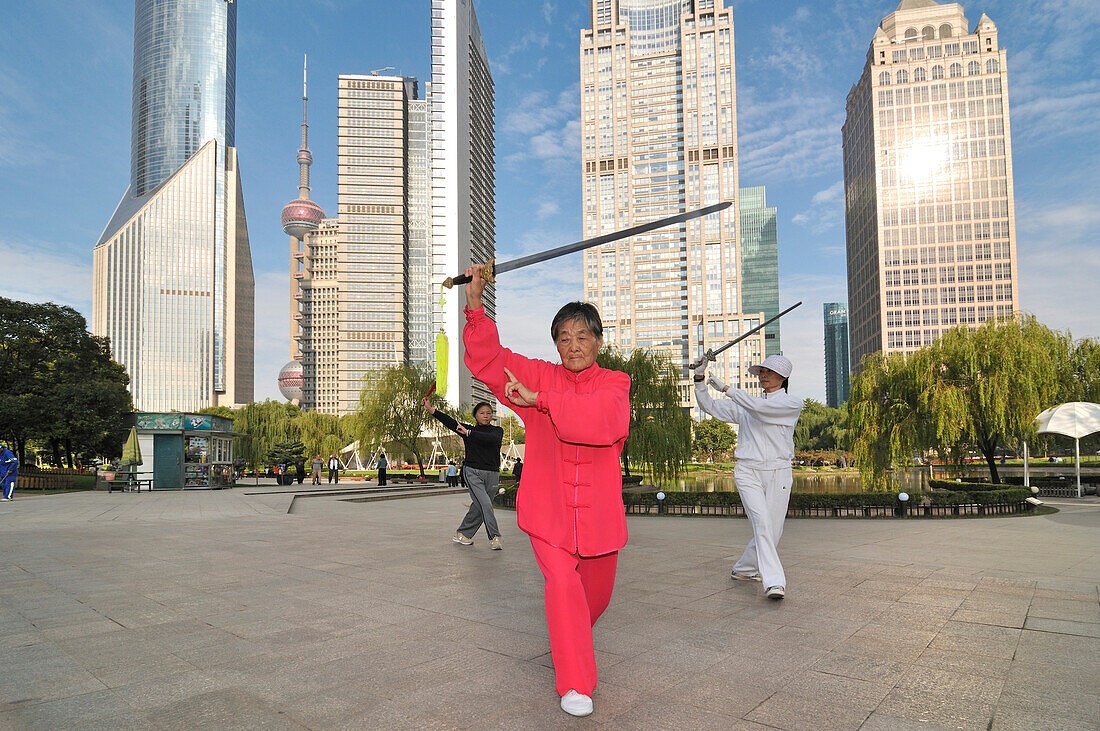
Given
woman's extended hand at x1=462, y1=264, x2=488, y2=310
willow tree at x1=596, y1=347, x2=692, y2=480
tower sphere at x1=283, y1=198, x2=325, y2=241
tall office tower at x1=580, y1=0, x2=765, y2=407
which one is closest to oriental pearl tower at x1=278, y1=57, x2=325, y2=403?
tower sphere at x1=283, y1=198, x2=325, y2=241

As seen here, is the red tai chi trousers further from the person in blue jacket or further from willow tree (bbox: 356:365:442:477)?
willow tree (bbox: 356:365:442:477)

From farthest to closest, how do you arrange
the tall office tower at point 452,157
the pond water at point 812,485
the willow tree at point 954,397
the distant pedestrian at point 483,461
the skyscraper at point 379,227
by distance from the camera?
the skyscraper at point 379,227 → the tall office tower at point 452,157 → the pond water at point 812,485 → the willow tree at point 954,397 → the distant pedestrian at point 483,461

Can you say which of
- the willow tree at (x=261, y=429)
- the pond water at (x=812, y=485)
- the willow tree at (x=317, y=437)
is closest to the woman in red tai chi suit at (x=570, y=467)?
the pond water at (x=812, y=485)

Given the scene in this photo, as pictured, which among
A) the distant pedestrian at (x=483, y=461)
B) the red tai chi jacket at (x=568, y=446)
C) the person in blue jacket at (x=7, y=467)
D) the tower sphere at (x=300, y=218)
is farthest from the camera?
the tower sphere at (x=300, y=218)

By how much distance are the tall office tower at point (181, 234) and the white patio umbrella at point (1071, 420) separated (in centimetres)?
15460

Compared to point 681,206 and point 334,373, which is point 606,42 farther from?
point 334,373

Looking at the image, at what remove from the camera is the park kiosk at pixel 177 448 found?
2641 centimetres

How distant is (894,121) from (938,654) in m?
132

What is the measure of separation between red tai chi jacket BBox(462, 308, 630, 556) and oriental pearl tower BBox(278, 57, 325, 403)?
499 ft

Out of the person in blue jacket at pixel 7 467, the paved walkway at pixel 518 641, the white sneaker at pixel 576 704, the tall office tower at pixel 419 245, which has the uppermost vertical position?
the tall office tower at pixel 419 245

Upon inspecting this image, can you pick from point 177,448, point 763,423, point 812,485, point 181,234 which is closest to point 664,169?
point 181,234

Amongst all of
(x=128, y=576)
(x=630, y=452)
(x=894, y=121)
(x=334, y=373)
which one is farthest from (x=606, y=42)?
(x=128, y=576)

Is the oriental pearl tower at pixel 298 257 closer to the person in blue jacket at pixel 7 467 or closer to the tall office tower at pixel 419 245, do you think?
the tall office tower at pixel 419 245

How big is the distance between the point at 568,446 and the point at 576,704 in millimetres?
1164
